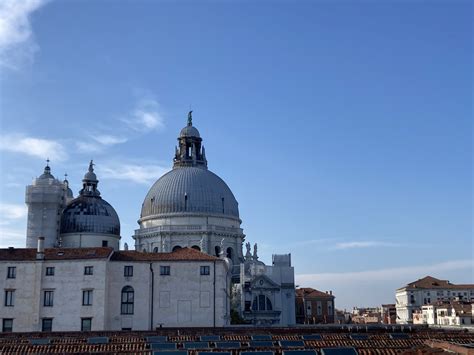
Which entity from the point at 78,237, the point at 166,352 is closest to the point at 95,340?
the point at 166,352

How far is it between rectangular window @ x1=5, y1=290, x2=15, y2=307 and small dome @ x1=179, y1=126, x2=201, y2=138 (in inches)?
2103

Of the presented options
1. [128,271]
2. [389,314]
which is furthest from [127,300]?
[389,314]

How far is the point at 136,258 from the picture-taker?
2431 inches

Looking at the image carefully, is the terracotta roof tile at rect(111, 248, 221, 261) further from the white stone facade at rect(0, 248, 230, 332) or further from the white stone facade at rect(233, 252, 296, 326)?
the white stone facade at rect(233, 252, 296, 326)

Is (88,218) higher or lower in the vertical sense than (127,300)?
higher

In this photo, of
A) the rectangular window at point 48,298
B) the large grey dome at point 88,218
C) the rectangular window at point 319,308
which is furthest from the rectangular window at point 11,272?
the rectangular window at point 319,308

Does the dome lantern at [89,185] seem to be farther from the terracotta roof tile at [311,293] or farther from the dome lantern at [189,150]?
the terracotta roof tile at [311,293]

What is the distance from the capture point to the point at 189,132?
108125mm

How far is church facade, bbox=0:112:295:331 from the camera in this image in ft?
193

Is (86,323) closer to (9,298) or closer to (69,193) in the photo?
(9,298)

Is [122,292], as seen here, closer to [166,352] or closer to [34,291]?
[34,291]

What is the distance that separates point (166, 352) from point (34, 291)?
38.6m

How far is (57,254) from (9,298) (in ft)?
19.5

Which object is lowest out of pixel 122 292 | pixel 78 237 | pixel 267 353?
pixel 267 353
